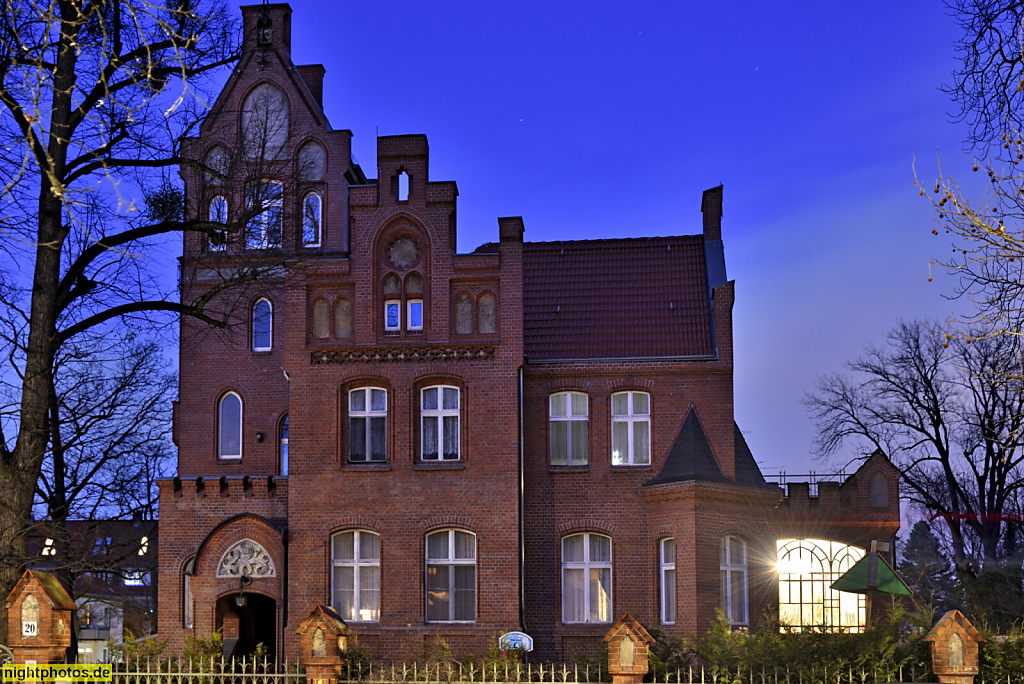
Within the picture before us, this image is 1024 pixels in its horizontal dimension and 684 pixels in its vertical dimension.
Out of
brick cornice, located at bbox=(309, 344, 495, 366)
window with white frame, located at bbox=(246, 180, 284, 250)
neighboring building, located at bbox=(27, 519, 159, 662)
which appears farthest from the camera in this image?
neighboring building, located at bbox=(27, 519, 159, 662)

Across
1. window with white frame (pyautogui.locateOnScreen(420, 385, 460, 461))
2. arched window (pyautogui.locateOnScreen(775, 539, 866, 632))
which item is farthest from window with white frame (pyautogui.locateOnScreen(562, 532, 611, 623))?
arched window (pyautogui.locateOnScreen(775, 539, 866, 632))

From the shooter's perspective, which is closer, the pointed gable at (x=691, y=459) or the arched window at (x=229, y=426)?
the pointed gable at (x=691, y=459)

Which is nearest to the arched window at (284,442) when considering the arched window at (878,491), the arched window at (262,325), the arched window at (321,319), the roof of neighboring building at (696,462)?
the arched window at (262,325)

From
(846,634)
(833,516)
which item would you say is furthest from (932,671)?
(833,516)

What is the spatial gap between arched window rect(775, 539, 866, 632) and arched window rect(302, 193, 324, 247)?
12815 millimetres

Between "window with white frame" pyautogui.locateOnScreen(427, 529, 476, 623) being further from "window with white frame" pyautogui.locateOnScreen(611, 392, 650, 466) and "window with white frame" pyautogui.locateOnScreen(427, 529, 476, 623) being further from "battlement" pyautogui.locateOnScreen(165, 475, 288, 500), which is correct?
"window with white frame" pyautogui.locateOnScreen(611, 392, 650, 466)

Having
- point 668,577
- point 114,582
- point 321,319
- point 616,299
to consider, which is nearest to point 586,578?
point 668,577

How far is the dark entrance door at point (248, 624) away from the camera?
2442 cm

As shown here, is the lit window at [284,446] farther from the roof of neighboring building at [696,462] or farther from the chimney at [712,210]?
the chimney at [712,210]

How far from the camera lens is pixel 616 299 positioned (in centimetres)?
2748

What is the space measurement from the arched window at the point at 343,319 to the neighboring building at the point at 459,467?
4 centimetres

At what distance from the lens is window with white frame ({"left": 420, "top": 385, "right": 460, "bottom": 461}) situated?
2420cm

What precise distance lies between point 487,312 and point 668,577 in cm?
684

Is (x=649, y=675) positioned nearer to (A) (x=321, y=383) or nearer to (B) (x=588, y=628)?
(B) (x=588, y=628)
